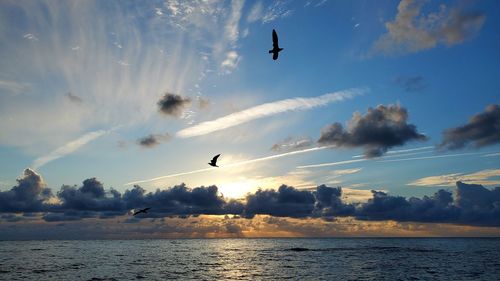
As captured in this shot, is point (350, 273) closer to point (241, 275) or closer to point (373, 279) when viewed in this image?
point (373, 279)

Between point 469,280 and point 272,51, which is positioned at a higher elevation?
point 272,51

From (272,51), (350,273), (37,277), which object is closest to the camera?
(272,51)

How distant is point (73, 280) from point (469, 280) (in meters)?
70.0

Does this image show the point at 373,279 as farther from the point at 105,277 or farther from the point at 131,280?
the point at 105,277

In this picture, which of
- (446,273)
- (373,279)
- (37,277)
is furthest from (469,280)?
(37,277)

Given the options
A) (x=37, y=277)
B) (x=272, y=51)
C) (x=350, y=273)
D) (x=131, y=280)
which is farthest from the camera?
(x=350, y=273)

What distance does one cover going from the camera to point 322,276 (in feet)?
241

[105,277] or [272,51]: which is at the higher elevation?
[272,51]

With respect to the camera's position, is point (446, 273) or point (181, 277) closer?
point (181, 277)

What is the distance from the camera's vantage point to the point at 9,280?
229 feet

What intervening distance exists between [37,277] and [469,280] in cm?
7878

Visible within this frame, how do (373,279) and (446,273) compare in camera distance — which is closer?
(373,279)

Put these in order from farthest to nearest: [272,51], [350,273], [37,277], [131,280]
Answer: [350,273] < [37,277] < [131,280] < [272,51]

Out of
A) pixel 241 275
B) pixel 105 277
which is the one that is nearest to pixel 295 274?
pixel 241 275
